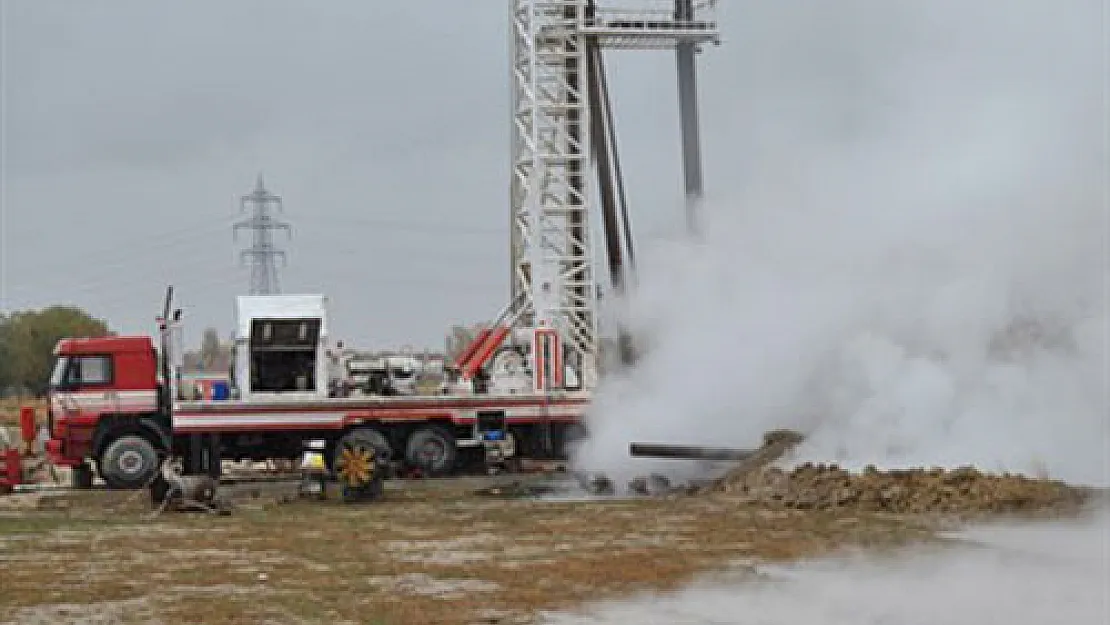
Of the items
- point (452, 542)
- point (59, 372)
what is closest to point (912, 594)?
point (452, 542)

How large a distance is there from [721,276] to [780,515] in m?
8.51

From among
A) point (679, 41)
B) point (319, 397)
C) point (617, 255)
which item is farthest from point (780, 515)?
point (679, 41)

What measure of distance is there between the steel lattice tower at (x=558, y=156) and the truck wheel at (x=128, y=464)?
33.1 ft

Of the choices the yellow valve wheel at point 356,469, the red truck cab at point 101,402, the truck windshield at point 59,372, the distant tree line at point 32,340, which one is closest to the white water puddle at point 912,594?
the yellow valve wheel at point 356,469

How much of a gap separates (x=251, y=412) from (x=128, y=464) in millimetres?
2448

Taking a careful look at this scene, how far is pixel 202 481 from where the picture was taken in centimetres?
2048

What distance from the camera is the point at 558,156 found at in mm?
33000

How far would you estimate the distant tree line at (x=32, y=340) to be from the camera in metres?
78.9

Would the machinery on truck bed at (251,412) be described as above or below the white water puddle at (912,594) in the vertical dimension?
above

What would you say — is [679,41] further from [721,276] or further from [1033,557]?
[1033,557]

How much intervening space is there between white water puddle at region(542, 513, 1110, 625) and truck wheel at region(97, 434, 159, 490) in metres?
16.3

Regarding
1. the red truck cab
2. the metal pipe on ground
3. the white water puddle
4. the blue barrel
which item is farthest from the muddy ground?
the blue barrel

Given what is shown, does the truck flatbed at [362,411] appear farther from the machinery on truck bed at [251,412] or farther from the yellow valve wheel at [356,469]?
the yellow valve wheel at [356,469]

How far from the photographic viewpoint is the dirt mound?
1641cm
